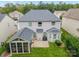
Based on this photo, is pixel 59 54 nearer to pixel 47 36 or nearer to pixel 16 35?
pixel 47 36

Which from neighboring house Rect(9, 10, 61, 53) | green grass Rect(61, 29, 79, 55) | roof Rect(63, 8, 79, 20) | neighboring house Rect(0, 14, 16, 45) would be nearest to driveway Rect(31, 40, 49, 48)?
neighboring house Rect(9, 10, 61, 53)

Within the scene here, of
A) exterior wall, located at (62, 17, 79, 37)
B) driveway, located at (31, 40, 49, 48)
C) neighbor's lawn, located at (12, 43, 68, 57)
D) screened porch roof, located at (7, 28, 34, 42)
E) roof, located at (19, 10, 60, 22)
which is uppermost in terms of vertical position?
roof, located at (19, 10, 60, 22)

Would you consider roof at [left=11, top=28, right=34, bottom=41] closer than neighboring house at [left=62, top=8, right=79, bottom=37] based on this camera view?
No

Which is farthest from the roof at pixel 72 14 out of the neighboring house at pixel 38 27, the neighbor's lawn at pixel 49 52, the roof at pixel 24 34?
the roof at pixel 24 34

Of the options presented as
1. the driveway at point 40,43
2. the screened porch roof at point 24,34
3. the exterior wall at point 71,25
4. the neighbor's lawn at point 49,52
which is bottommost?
the neighbor's lawn at point 49,52

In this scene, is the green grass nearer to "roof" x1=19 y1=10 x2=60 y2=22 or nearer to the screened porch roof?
"roof" x1=19 y1=10 x2=60 y2=22

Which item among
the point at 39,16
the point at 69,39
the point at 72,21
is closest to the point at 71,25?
the point at 72,21

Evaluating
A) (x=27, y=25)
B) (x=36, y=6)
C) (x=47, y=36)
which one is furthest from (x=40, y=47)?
(x=36, y=6)

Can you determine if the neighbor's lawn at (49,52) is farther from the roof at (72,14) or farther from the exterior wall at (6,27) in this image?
the roof at (72,14)
